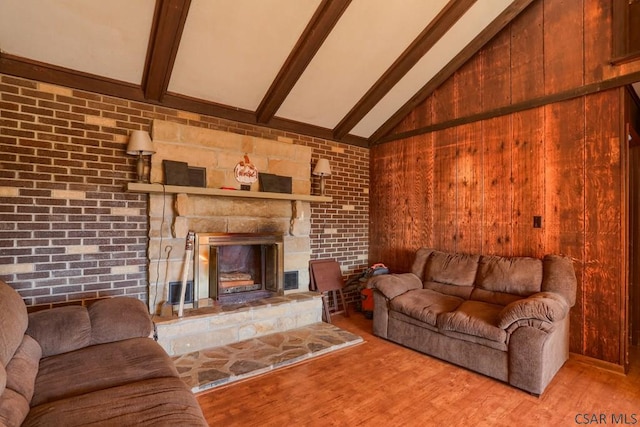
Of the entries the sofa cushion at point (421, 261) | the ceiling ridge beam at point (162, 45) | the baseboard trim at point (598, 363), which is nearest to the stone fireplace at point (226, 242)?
the ceiling ridge beam at point (162, 45)

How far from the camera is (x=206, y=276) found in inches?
Answer: 130

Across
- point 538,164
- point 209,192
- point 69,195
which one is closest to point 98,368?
point 69,195

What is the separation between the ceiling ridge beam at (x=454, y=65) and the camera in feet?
10.6

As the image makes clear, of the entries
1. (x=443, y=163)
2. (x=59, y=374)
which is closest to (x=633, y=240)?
(x=443, y=163)

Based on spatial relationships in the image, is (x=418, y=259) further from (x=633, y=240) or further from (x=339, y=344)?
(x=633, y=240)

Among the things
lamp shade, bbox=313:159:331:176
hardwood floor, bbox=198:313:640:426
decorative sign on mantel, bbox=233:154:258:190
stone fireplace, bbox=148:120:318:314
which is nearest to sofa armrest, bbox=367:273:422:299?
hardwood floor, bbox=198:313:640:426

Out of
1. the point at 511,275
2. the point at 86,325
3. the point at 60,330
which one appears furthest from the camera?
the point at 511,275

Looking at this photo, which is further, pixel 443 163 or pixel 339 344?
pixel 443 163

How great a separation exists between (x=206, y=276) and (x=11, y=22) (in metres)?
2.45

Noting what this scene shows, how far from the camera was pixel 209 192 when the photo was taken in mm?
3174

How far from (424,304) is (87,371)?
2.61 m

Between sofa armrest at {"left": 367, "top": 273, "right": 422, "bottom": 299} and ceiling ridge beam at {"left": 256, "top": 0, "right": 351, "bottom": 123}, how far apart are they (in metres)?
2.16

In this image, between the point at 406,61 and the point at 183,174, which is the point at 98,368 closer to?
the point at 183,174

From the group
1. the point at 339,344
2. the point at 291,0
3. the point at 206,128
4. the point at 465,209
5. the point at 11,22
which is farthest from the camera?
the point at 465,209
